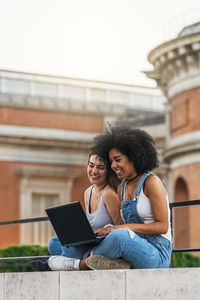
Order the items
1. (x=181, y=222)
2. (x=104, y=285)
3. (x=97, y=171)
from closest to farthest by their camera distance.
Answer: (x=104, y=285) < (x=97, y=171) < (x=181, y=222)

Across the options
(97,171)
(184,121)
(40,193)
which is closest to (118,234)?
(97,171)

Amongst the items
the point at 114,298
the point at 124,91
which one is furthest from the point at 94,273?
the point at 124,91

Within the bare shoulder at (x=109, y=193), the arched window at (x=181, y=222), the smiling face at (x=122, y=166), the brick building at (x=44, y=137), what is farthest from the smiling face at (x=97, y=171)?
the brick building at (x=44, y=137)

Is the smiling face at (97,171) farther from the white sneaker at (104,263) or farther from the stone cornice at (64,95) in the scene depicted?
the stone cornice at (64,95)

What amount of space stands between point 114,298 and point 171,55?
58.0 feet

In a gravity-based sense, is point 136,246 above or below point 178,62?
below

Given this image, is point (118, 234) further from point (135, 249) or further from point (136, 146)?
point (136, 146)

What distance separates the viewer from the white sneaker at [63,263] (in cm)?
514

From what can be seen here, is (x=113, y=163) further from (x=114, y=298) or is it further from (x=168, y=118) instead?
(x=168, y=118)

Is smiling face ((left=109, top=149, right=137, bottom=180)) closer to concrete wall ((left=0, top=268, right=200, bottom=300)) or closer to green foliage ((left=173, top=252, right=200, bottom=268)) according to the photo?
concrete wall ((left=0, top=268, right=200, bottom=300))

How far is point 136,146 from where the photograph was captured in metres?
5.26

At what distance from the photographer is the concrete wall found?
446 centimetres

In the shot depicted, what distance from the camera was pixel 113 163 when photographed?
5.29 meters

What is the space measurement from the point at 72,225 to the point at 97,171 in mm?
694
